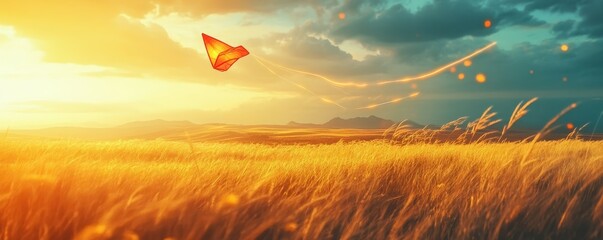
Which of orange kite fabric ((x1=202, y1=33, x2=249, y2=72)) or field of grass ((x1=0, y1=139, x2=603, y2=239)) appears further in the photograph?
orange kite fabric ((x1=202, y1=33, x2=249, y2=72))

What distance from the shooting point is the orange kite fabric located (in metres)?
6.31

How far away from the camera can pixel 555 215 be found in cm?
384

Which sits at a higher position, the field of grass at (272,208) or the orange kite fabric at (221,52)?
the orange kite fabric at (221,52)

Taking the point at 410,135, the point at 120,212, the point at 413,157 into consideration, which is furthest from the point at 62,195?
the point at 410,135

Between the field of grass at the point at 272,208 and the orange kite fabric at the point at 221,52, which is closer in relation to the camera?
the field of grass at the point at 272,208

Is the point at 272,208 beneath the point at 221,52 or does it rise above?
beneath

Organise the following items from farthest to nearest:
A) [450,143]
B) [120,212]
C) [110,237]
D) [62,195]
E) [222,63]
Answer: [450,143]
[222,63]
[62,195]
[120,212]
[110,237]

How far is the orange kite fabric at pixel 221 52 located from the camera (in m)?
6.31

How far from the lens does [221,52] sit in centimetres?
639

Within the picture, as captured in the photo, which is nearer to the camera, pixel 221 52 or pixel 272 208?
pixel 272 208

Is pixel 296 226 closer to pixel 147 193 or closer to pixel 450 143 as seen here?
pixel 147 193

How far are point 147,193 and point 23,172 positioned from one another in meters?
0.95

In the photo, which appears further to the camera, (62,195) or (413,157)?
(413,157)

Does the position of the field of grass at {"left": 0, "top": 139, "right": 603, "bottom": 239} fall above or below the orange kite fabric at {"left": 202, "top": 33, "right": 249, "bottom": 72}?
below
